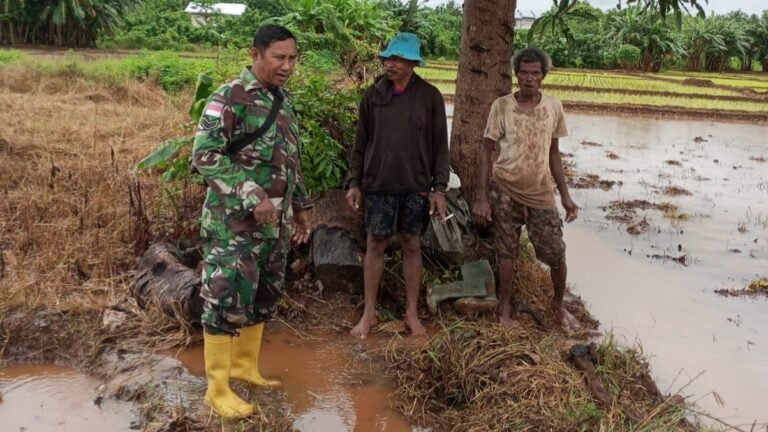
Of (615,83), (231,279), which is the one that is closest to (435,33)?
(615,83)

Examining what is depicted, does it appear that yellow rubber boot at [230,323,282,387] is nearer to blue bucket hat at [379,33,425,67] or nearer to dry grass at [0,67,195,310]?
dry grass at [0,67,195,310]

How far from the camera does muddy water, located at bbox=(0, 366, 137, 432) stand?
3.06 metres

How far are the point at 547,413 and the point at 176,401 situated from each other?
5.35 feet

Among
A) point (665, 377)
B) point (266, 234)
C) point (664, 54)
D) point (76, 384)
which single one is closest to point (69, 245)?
point (76, 384)

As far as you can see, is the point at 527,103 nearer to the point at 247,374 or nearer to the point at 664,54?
the point at 247,374

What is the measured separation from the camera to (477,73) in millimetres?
4809

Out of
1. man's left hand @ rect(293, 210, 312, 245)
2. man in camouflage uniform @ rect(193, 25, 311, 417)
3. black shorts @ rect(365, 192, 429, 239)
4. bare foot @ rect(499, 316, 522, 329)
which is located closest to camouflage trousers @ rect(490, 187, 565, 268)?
bare foot @ rect(499, 316, 522, 329)

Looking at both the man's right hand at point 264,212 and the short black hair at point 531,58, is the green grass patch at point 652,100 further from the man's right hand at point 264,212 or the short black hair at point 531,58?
the man's right hand at point 264,212

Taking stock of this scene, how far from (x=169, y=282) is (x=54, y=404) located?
0.95 m

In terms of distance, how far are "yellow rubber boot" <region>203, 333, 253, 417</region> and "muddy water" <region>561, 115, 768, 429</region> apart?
7.74 feet

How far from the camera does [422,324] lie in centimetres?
427

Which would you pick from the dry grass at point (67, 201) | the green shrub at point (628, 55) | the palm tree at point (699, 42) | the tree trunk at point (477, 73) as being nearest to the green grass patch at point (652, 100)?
the dry grass at point (67, 201)

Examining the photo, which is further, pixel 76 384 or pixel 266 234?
pixel 76 384

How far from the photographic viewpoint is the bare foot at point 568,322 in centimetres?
441
